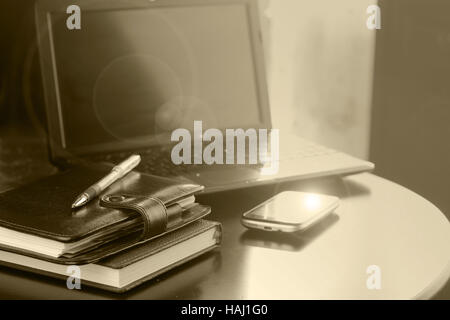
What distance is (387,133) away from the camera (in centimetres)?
168

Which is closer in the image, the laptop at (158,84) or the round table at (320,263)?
the round table at (320,263)

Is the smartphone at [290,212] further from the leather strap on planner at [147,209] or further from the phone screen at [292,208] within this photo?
the leather strap on planner at [147,209]

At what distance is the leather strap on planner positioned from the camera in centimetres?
63

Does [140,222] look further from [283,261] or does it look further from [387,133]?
[387,133]

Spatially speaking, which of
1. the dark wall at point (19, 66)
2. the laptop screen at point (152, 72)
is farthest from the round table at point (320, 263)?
the dark wall at point (19, 66)

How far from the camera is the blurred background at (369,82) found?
5.06ft

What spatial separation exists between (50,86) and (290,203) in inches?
17.5

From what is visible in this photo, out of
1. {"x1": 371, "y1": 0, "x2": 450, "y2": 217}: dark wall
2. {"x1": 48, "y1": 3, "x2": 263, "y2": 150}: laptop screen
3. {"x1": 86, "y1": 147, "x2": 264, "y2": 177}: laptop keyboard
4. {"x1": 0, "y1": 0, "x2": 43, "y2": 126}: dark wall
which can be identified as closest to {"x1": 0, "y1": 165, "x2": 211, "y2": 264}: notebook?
{"x1": 86, "y1": 147, "x2": 264, "y2": 177}: laptop keyboard

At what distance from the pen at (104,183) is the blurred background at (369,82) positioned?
0.65 meters

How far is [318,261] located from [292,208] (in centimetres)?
12

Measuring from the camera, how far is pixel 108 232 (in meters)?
0.62

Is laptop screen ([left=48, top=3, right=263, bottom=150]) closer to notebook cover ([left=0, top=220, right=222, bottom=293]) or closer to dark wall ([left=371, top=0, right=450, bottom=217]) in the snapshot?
notebook cover ([left=0, top=220, right=222, bottom=293])

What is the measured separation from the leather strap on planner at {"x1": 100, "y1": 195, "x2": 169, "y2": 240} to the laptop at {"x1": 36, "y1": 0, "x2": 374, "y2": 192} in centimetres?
24
